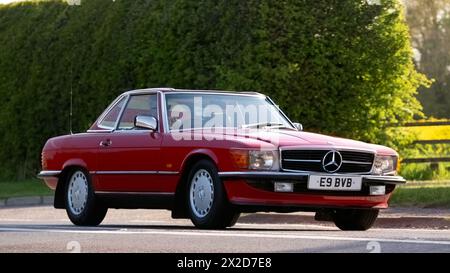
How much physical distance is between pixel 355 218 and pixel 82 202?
3.09 metres

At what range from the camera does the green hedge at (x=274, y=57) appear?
22.3 metres

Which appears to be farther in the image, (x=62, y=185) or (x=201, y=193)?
(x=62, y=185)

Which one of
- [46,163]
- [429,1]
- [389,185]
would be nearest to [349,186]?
[389,185]

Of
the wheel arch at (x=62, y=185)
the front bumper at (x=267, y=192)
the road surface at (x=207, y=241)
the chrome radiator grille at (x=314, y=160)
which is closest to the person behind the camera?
the road surface at (x=207, y=241)

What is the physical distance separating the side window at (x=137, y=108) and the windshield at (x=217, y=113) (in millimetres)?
242

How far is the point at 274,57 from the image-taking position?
22250 millimetres

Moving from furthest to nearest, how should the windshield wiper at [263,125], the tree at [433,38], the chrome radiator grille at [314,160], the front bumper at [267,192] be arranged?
the tree at [433,38], the windshield wiper at [263,125], the chrome radiator grille at [314,160], the front bumper at [267,192]

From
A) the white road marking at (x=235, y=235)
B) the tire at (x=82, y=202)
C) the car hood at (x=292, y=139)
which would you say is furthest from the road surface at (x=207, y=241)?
the tire at (x=82, y=202)

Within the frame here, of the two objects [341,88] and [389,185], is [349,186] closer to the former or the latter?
[389,185]

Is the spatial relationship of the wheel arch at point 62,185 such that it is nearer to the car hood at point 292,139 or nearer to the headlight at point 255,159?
the car hood at point 292,139

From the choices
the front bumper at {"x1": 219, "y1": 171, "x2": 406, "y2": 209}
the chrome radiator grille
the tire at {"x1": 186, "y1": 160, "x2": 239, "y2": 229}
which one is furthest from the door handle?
the chrome radiator grille

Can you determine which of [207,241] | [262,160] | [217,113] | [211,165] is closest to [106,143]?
[217,113]

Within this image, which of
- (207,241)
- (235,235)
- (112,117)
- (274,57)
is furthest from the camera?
(274,57)

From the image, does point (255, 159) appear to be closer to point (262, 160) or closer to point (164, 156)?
point (262, 160)
